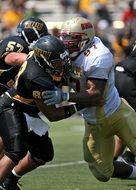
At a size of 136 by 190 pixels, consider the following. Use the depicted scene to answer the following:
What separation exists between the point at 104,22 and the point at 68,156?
7.23 m

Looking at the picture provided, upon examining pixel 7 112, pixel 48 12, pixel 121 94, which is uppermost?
pixel 7 112

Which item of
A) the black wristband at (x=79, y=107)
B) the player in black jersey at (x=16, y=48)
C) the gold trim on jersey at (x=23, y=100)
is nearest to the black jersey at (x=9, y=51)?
the player in black jersey at (x=16, y=48)

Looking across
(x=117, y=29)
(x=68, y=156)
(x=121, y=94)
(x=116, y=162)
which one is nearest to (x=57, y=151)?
(x=68, y=156)

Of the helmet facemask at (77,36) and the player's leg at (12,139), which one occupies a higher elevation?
the helmet facemask at (77,36)

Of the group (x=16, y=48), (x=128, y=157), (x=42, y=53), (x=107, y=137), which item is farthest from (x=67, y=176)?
(x=42, y=53)

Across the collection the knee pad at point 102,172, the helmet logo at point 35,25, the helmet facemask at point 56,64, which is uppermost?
the helmet facemask at point 56,64

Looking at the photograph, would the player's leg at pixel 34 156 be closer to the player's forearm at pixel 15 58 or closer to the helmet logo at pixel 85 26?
the player's forearm at pixel 15 58

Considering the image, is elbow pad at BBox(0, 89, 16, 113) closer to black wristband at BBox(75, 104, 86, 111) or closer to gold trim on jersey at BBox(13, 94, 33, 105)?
gold trim on jersey at BBox(13, 94, 33, 105)

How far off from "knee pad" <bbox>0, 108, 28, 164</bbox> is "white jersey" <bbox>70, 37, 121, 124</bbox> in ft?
1.70

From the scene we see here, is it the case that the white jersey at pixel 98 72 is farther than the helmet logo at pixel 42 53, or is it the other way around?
the white jersey at pixel 98 72

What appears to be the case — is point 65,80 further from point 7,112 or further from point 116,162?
point 116,162

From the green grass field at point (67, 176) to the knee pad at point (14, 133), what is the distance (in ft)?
2.83

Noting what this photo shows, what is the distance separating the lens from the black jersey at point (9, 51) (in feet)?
20.3

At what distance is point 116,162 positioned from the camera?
6.26 meters
